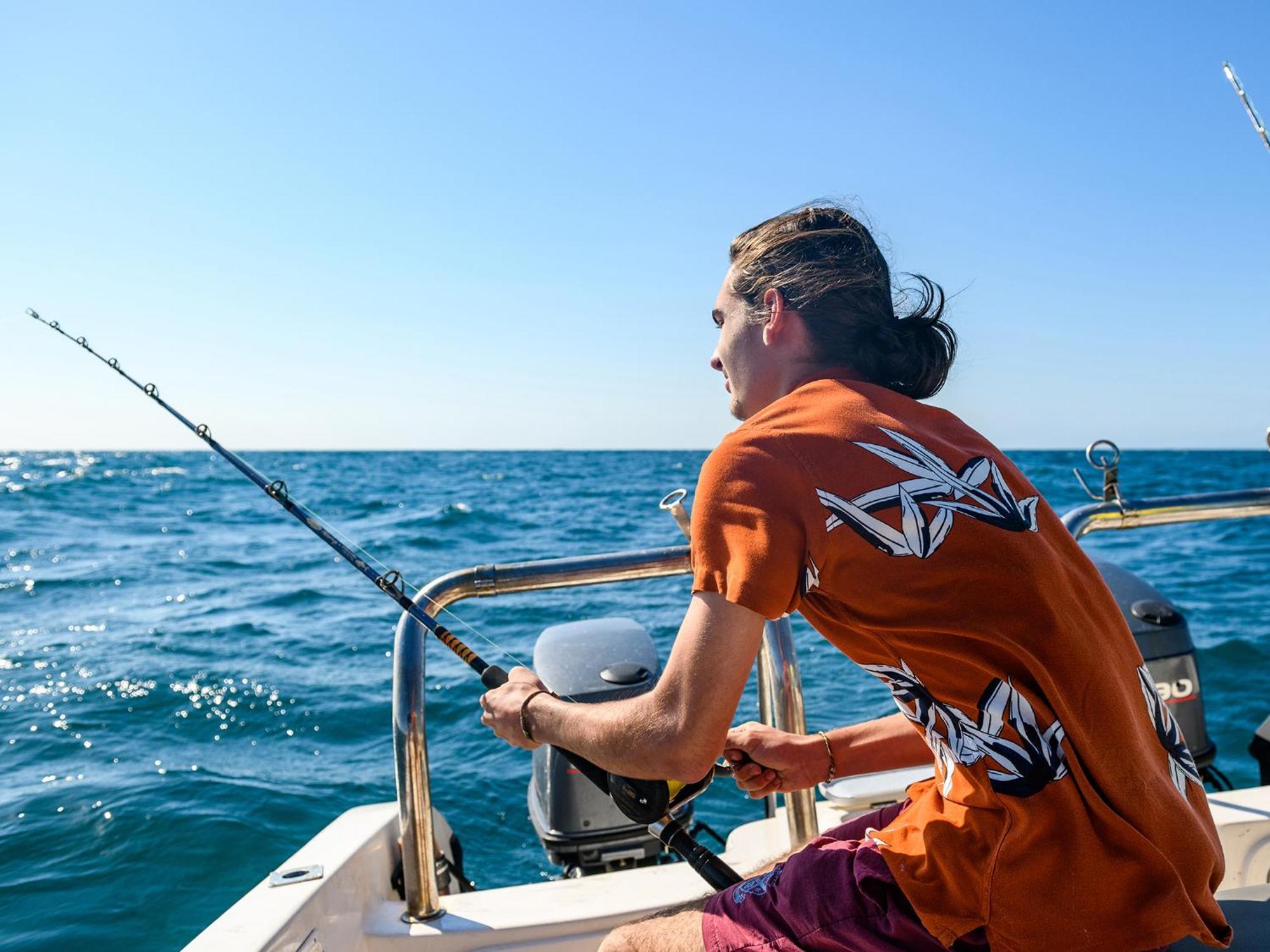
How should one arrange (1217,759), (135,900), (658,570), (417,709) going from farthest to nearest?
(1217,759), (135,900), (658,570), (417,709)

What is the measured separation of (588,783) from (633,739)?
4.01 ft

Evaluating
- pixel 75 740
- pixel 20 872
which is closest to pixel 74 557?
pixel 75 740

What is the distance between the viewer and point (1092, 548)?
45.7 feet

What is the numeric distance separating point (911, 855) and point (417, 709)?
112cm

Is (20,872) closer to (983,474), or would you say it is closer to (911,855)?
(911,855)

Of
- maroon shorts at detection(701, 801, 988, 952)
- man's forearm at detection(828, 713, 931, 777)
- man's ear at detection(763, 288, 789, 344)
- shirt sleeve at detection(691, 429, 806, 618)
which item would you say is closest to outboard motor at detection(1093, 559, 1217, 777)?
man's forearm at detection(828, 713, 931, 777)

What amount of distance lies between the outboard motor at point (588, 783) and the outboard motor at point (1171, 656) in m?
1.63

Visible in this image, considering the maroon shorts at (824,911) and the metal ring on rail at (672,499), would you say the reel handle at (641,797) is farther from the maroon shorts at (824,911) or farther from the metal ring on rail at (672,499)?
the metal ring on rail at (672,499)

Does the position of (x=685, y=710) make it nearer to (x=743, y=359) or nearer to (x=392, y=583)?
(x=743, y=359)

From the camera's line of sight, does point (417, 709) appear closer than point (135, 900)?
Yes

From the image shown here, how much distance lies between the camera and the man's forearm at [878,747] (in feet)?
5.86

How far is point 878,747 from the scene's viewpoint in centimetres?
179

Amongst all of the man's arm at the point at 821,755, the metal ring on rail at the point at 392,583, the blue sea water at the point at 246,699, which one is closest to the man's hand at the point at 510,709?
the man's arm at the point at 821,755

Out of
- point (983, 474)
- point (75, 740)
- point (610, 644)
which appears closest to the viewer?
point (983, 474)
